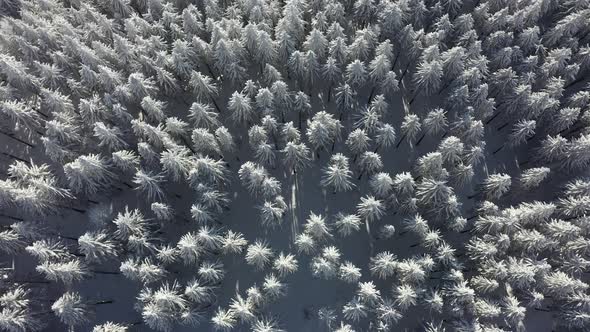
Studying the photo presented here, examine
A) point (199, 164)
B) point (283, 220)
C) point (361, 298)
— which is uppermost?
point (199, 164)

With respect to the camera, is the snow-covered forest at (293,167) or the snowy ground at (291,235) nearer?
the snow-covered forest at (293,167)

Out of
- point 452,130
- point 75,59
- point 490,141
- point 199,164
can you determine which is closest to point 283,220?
point 199,164

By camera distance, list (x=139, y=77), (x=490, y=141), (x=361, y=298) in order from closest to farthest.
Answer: (x=361, y=298) → (x=139, y=77) → (x=490, y=141)

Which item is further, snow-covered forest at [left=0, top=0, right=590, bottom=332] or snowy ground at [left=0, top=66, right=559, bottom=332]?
snowy ground at [left=0, top=66, right=559, bottom=332]

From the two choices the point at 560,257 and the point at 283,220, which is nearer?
the point at 560,257

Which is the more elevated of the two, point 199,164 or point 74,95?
point 74,95

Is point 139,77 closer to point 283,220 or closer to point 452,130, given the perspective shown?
Result: point 283,220

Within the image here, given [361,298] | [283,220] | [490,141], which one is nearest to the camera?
[361,298]

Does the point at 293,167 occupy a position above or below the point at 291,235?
above
